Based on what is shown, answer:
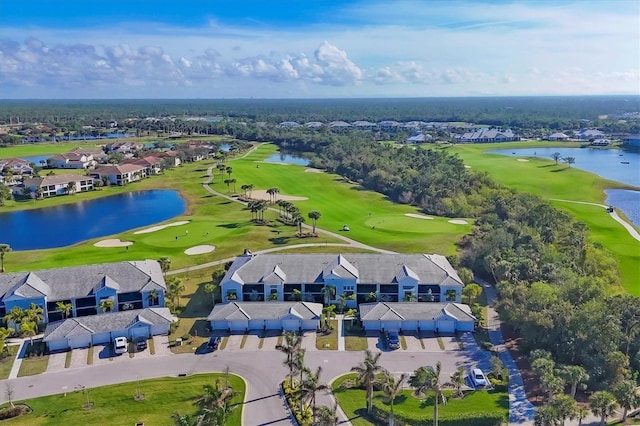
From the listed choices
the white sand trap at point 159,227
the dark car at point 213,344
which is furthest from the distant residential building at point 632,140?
the dark car at point 213,344

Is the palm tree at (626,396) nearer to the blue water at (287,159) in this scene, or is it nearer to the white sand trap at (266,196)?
the white sand trap at (266,196)

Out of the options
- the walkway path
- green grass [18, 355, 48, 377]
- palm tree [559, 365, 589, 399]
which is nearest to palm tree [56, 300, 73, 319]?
green grass [18, 355, 48, 377]

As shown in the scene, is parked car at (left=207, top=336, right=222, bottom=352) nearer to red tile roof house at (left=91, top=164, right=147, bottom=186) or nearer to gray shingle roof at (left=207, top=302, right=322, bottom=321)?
gray shingle roof at (left=207, top=302, right=322, bottom=321)

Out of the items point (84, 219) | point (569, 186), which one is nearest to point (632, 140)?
point (569, 186)

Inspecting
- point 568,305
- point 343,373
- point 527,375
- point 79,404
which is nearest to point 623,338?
point 568,305

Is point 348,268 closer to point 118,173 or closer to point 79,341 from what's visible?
point 79,341

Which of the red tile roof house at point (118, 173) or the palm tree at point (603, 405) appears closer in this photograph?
the palm tree at point (603, 405)
